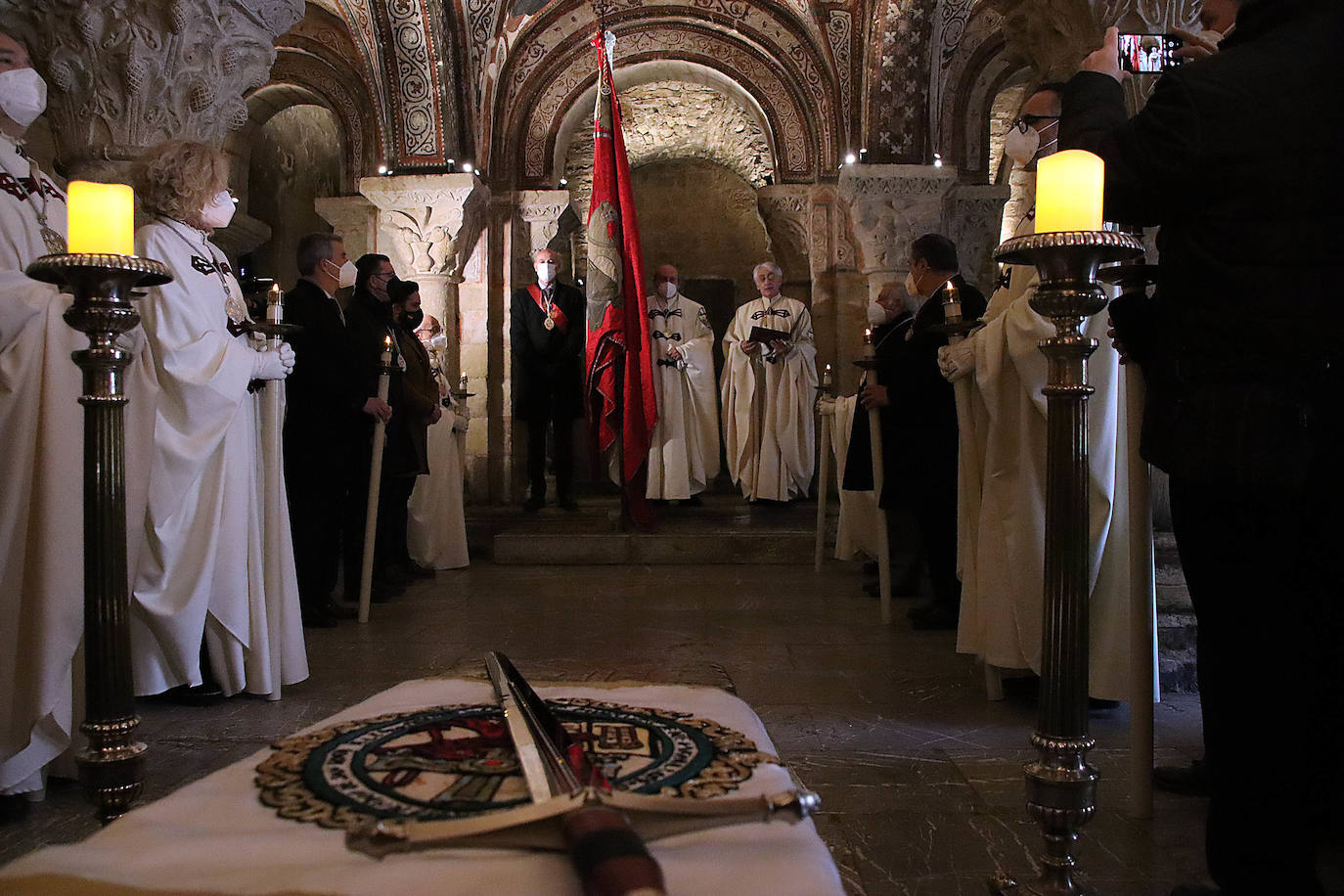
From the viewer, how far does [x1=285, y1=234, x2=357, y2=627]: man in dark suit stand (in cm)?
452

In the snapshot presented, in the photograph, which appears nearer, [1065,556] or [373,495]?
[1065,556]

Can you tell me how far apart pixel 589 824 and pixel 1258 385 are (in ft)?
4.39

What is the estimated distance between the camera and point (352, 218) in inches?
392

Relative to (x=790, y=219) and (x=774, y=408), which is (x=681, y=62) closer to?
(x=790, y=219)

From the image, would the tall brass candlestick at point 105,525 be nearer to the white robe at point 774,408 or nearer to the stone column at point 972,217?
the white robe at point 774,408

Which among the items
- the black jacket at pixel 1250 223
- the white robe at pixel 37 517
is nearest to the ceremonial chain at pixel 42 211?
the white robe at pixel 37 517

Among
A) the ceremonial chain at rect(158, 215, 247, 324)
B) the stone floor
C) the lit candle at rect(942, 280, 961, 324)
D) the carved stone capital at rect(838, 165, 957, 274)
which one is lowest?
the stone floor

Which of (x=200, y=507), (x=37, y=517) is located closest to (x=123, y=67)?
(x=200, y=507)

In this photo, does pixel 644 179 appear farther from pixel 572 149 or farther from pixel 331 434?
pixel 331 434

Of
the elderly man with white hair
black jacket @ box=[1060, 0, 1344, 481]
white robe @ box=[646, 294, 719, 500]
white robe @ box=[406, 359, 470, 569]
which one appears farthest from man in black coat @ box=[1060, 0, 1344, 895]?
the elderly man with white hair

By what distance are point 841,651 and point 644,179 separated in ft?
27.3

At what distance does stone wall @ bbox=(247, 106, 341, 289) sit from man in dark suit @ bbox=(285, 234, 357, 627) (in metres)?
8.16

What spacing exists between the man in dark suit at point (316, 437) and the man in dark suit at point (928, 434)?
2493 mm

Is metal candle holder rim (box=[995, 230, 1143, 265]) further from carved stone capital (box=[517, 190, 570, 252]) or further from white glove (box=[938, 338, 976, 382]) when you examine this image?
carved stone capital (box=[517, 190, 570, 252])
